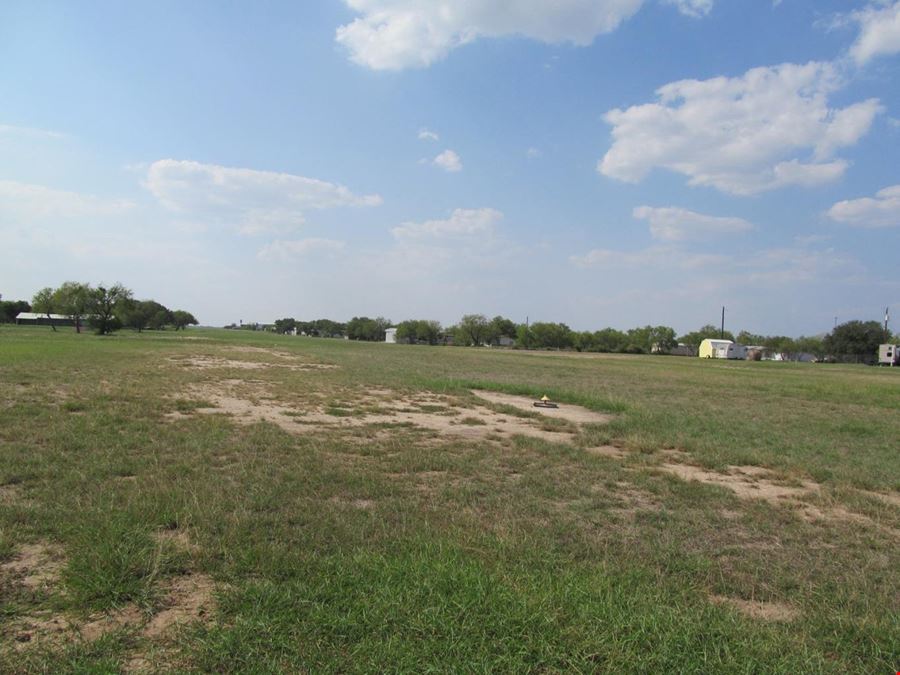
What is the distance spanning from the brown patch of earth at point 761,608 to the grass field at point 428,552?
3 cm

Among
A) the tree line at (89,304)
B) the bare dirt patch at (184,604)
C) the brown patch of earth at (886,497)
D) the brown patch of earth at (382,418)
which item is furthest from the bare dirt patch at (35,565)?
the tree line at (89,304)

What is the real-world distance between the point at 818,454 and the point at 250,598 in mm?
10955

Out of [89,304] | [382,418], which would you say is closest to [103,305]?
[89,304]

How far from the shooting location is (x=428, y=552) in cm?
425

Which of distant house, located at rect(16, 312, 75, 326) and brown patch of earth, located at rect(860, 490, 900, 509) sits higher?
distant house, located at rect(16, 312, 75, 326)

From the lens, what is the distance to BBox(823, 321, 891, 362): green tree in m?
98.8

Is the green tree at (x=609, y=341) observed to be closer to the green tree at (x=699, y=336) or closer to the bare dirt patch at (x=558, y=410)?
the green tree at (x=699, y=336)

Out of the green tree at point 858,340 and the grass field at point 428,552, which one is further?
the green tree at point 858,340

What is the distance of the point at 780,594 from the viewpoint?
3.96m

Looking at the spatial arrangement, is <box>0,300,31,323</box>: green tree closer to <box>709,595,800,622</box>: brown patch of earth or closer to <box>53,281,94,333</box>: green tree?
<box>53,281,94,333</box>: green tree

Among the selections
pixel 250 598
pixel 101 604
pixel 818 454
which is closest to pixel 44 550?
pixel 101 604

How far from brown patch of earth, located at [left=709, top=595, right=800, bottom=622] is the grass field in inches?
→ 1.0

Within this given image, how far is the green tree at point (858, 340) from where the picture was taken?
324 feet

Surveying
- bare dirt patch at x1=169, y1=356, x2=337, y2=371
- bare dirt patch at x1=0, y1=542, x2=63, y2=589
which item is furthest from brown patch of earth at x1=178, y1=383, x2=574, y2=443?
bare dirt patch at x1=169, y1=356, x2=337, y2=371
